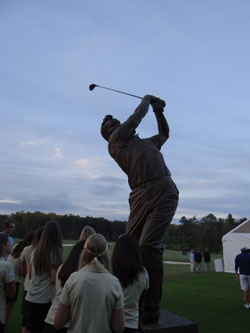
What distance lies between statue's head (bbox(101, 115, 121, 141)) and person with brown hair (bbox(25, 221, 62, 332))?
1.33 meters

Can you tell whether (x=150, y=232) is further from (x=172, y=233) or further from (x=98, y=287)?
(x=172, y=233)

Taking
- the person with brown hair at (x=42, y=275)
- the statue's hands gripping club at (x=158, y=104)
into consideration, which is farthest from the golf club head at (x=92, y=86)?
the person with brown hair at (x=42, y=275)

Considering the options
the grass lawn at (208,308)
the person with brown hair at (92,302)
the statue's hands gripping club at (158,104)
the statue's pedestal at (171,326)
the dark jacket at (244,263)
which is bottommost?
the grass lawn at (208,308)

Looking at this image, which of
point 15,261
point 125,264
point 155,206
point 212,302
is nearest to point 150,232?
point 155,206

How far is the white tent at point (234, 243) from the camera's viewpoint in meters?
18.9

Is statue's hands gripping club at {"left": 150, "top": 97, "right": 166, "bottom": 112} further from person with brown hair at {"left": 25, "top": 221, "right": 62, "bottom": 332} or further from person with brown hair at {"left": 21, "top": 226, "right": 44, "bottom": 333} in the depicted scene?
person with brown hair at {"left": 21, "top": 226, "right": 44, "bottom": 333}

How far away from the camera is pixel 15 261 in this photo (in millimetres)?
5238

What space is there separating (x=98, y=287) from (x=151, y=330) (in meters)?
1.38

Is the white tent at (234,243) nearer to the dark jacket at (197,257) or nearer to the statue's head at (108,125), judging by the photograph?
the dark jacket at (197,257)

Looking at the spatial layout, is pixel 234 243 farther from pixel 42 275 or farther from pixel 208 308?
pixel 42 275

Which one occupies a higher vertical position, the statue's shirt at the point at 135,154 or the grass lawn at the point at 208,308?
the statue's shirt at the point at 135,154

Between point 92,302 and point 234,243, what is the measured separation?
18.9 m

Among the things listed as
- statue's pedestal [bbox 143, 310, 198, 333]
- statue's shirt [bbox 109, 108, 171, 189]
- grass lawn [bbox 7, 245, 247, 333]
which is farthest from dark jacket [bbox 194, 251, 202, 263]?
statue's shirt [bbox 109, 108, 171, 189]

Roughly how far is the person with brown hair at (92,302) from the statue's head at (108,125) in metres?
2.24
